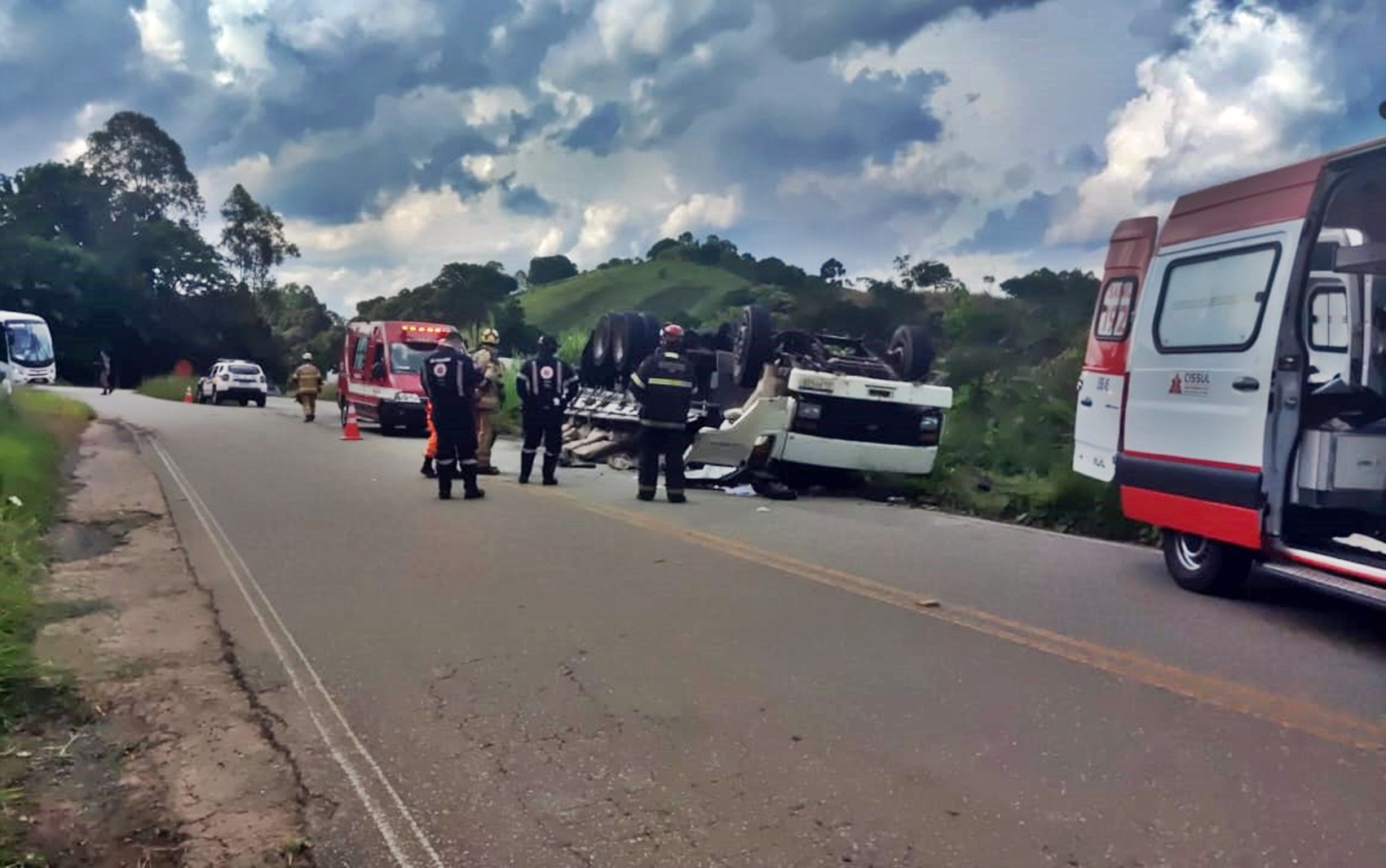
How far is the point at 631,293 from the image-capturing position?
41844 millimetres

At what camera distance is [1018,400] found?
1505 centimetres

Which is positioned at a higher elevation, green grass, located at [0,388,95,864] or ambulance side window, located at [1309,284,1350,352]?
ambulance side window, located at [1309,284,1350,352]

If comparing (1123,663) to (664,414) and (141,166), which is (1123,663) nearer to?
(664,414)

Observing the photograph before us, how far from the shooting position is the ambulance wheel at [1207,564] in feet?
23.6

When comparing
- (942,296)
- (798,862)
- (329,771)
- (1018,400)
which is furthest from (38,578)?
(942,296)

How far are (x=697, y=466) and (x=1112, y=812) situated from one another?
9.76 m

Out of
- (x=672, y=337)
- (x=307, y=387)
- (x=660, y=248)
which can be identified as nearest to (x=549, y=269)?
(x=660, y=248)

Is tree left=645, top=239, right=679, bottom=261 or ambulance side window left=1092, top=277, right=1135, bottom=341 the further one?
tree left=645, top=239, right=679, bottom=261

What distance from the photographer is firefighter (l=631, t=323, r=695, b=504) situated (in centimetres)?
1221

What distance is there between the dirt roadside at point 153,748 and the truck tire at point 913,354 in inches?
330

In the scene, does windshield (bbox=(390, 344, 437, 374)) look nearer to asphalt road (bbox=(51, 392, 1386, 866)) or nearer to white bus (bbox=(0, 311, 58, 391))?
asphalt road (bbox=(51, 392, 1386, 866))

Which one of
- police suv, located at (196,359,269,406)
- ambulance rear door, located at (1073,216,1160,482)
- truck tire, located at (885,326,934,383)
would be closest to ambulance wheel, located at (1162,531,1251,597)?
ambulance rear door, located at (1073,216,1160,482)

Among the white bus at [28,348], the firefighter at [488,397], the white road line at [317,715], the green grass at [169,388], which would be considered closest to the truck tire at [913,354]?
the firefighter at [488,397]

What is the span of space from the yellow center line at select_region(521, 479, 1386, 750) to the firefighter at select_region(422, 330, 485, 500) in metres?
4.30
